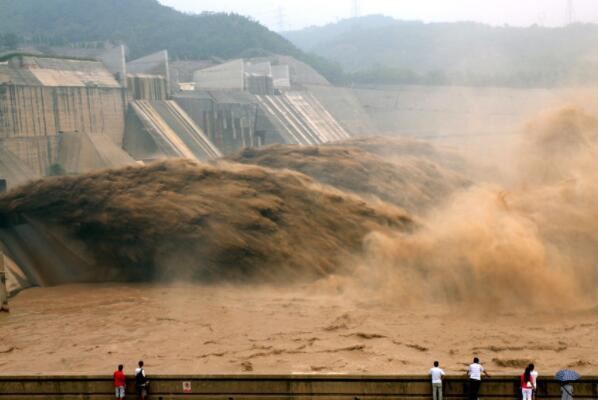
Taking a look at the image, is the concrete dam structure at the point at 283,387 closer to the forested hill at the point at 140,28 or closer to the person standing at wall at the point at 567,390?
the person standing at wall at the point at 567,390

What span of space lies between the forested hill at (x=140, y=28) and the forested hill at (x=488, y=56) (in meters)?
18.9

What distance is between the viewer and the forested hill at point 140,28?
122m

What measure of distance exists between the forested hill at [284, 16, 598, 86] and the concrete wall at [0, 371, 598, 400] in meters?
50.4

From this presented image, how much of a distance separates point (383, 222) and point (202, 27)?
120m

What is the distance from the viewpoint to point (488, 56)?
108938 millimetres

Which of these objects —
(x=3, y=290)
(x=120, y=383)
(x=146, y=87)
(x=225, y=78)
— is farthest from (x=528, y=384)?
(x=225, y=78)

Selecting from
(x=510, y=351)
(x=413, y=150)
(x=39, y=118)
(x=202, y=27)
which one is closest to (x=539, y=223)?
(x=510, y=351)

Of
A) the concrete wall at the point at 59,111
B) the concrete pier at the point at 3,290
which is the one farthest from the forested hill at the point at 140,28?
the concrete pier at the point at 3,290

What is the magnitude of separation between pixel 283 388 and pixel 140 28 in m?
137

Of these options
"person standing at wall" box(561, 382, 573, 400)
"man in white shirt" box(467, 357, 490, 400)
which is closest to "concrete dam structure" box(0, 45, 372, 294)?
"man in white shirt" box(467, 357, 490, 400)

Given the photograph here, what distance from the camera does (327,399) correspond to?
36.0 feet

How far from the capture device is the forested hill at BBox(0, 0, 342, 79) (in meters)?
122

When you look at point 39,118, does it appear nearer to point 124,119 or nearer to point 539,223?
point 124,119

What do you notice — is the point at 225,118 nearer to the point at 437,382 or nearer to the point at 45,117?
the point at 45,117
